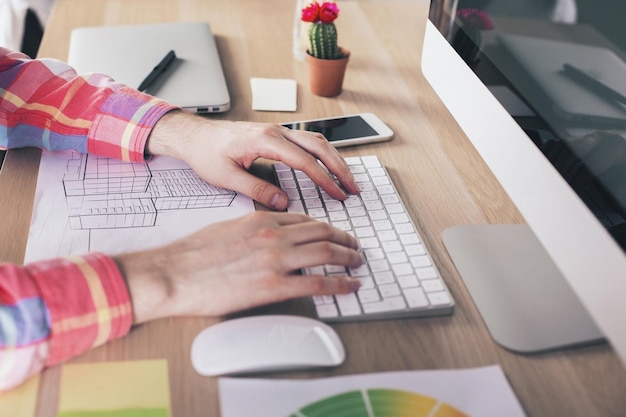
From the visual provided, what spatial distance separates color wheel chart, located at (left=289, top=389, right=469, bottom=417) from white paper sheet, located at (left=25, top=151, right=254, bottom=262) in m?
0.27

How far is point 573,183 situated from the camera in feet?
1.90

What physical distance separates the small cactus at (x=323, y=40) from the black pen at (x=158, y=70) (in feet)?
0.79

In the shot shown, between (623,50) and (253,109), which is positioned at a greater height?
(623,50)

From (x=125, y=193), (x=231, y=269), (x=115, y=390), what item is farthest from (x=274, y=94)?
(x=115, y=390)

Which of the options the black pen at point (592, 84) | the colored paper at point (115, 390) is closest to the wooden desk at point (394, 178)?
the colored paper at point (115, 390)

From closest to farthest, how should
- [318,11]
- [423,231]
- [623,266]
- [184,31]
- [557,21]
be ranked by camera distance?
[623,266] → [557,21] → [423,231] → [318,11] → [184,31]

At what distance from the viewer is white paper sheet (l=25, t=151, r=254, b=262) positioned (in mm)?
704

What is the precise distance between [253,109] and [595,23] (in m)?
0.58

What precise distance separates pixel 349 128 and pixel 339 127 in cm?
2

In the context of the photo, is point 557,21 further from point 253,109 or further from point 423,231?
point 253,109

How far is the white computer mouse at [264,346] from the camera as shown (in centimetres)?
56

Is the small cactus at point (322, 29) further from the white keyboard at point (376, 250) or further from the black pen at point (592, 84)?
the black pen at point (592, 84)

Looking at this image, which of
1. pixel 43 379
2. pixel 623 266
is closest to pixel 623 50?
pixel 623 266

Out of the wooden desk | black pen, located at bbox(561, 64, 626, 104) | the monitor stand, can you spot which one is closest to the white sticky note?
the wooden desk
